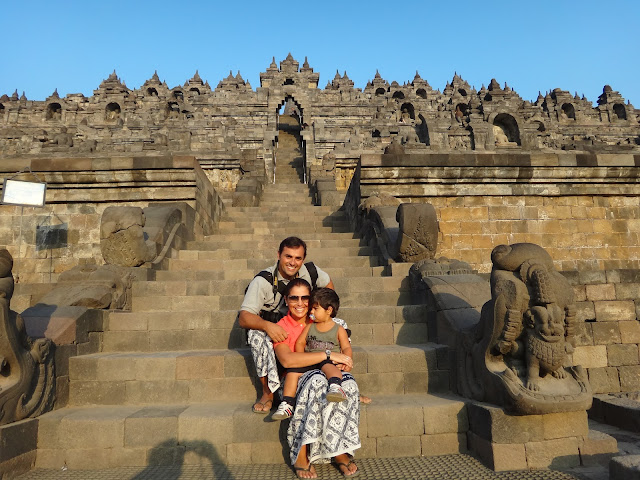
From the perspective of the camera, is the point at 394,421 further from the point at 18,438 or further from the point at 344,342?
the point at 18,438

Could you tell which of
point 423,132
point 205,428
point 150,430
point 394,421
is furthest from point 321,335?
point 423,132

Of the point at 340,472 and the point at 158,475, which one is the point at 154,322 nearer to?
the point at 158,475

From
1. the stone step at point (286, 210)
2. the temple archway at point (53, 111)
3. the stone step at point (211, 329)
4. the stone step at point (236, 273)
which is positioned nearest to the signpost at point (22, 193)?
the stone step at point (236, 273)

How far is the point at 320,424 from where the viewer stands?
282cm

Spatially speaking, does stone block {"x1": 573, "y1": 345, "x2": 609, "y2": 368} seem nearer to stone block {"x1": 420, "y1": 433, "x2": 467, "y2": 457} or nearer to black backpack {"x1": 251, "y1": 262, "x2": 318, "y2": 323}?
stone block {"x1": 420, "y1": 433, "x2": 467, "y2": 457}

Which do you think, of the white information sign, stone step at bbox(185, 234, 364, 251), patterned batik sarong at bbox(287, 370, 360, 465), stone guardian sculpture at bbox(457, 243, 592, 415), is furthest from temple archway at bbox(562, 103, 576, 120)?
patterned batik sarong at bbox(287, 370, 360, 465)

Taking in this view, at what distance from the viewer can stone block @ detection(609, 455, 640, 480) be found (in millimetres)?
2219

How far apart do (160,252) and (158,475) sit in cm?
383

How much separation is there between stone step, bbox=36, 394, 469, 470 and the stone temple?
0.6 inches

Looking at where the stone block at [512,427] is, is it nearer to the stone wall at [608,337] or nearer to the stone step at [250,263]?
the stone wall at [608,337]

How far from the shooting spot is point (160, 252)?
6.17m

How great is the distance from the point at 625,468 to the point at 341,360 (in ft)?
5.77

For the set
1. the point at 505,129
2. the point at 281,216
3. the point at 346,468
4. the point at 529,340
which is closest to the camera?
the point at 346,468

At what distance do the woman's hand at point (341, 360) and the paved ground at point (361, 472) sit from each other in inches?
27.0
